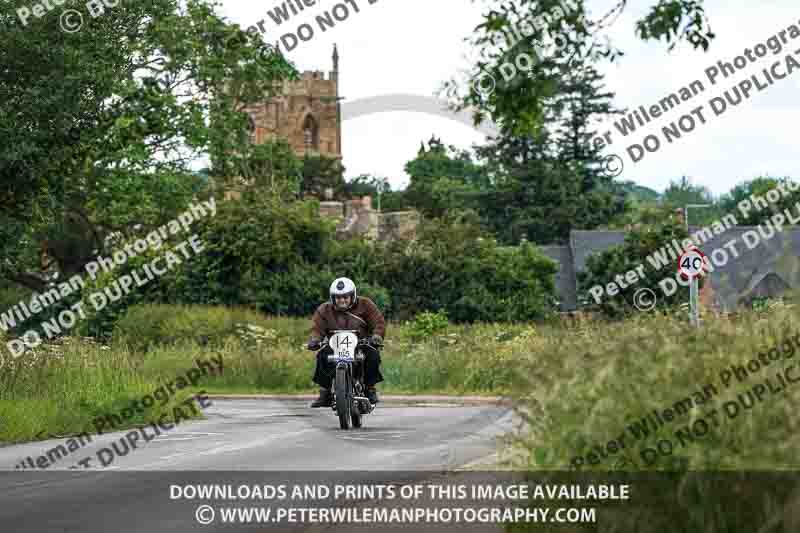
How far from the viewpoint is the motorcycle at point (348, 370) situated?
62.3ft

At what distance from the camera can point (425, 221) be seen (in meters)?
60.5

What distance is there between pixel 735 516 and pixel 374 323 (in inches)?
499

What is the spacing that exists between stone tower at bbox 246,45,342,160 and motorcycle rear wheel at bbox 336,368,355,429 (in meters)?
136

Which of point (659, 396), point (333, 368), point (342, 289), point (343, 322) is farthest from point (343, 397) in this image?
point (659, 396)

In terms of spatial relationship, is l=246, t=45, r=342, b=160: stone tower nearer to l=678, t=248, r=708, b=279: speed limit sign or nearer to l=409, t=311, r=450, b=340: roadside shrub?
l=409, t=311, r=450, b=340: roadside shrub

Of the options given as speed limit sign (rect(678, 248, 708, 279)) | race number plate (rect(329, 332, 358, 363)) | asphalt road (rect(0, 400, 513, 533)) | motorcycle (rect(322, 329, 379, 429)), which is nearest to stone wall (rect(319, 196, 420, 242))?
speed limit sign (rect(678, 248, 708, 279))

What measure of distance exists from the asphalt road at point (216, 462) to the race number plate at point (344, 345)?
39.6 inches

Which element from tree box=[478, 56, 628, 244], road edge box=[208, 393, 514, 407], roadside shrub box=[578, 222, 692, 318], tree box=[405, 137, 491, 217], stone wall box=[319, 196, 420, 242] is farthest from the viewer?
tree box=[405, 137, 491, 217]

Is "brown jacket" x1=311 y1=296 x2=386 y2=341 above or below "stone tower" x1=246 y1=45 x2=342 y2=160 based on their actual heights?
below

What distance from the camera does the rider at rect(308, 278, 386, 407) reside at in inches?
754

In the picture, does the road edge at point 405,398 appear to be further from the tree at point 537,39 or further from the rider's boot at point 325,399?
the tree at point 537,39

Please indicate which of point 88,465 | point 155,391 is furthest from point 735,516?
point 155,391

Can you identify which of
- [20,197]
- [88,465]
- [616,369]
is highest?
[20,197]

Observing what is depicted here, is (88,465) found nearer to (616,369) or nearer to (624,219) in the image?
(616,369)
